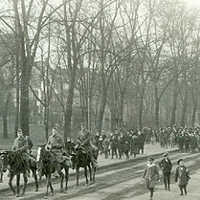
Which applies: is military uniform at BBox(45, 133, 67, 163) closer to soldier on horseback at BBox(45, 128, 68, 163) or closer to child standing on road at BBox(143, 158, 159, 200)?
soldier on horseback at BBox(45, 128, 68, 163)

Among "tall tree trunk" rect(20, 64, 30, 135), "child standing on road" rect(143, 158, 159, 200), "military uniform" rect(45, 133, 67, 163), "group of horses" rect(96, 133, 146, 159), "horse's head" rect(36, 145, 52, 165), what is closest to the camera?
"child standing on road" rect(143, 158, 159, 200)

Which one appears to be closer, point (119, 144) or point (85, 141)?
point (85, 141)

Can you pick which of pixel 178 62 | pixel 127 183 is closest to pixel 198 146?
pixel 178 62

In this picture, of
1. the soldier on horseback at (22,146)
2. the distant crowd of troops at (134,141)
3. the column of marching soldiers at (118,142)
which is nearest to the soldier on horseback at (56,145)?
the column of marching soldiers at (118,142)

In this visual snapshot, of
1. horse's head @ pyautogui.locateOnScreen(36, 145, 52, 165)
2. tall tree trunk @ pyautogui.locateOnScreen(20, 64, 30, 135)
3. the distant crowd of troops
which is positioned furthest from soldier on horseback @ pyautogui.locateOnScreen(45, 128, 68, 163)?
the distant crowd of troops

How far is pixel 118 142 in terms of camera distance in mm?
36062

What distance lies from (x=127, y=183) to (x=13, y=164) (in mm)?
5934

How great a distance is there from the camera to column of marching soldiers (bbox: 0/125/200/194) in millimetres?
20188

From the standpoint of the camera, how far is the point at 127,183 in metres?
23.2

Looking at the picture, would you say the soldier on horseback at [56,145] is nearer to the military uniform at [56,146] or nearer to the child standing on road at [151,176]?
the military uniform at [56,146]

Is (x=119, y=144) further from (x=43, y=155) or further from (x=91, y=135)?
(x=43, y=155)

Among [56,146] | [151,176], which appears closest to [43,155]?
[56,146]

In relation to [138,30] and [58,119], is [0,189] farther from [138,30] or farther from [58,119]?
[58,119]

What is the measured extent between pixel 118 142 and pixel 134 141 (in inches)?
105
